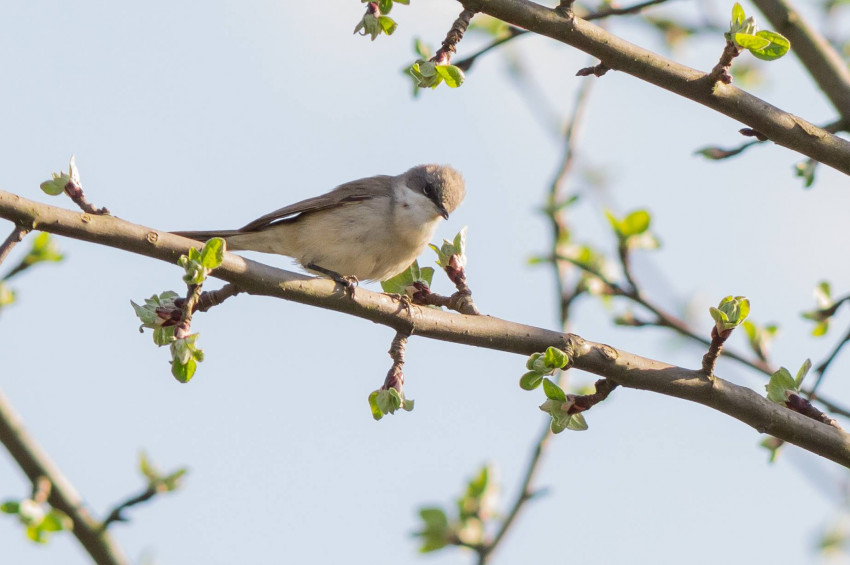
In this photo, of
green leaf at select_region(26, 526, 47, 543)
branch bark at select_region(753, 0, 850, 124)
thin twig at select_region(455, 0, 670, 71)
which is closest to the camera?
green leaf at select_region(26, 526, 47, 543)

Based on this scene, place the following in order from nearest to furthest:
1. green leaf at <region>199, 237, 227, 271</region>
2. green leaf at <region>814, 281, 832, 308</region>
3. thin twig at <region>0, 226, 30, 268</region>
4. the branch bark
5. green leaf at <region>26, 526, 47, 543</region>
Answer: thin twig at <region>0, 226, 30, 268</region>, green leaf at <region>199, 237, 227, 271</region>, green leaf at <region>26, 526, 47, 543</region>, the branch bark, green leaf at <region>814, 281, 832, 308</region>

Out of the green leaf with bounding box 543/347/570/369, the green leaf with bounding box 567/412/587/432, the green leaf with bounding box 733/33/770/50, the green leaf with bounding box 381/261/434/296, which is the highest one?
the green leaf with bounding box 733/33/770/50

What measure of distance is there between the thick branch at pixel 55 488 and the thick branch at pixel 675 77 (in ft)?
9.04

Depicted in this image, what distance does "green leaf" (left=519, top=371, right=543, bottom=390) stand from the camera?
3547mm

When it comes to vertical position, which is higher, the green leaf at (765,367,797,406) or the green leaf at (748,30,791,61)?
the green leaf at (748,30,791,61)

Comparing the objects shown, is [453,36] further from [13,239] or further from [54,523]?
[54,523]

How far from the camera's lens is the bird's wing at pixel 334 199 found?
22.7 feet

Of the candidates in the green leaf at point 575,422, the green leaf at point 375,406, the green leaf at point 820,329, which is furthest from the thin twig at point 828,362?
the green leaf at point 375,406

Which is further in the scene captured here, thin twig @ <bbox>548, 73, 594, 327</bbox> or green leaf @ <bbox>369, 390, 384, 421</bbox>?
thin twig @ <bbox>548, 73, 594, 327</bbox>

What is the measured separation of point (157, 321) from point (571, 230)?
368cm

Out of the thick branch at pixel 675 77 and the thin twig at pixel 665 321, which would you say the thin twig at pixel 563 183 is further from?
the thick branch at pixel 675 77

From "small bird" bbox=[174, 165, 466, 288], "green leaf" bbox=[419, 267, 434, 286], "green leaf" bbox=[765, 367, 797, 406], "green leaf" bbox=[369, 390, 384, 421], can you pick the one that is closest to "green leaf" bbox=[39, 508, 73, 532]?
"green leaf" bbox=[369, 390, 384, 421]

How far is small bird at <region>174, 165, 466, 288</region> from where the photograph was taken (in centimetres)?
675

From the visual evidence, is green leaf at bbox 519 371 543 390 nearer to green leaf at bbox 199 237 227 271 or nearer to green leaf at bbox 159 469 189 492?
green leaf at bbox 199 237 227 271
